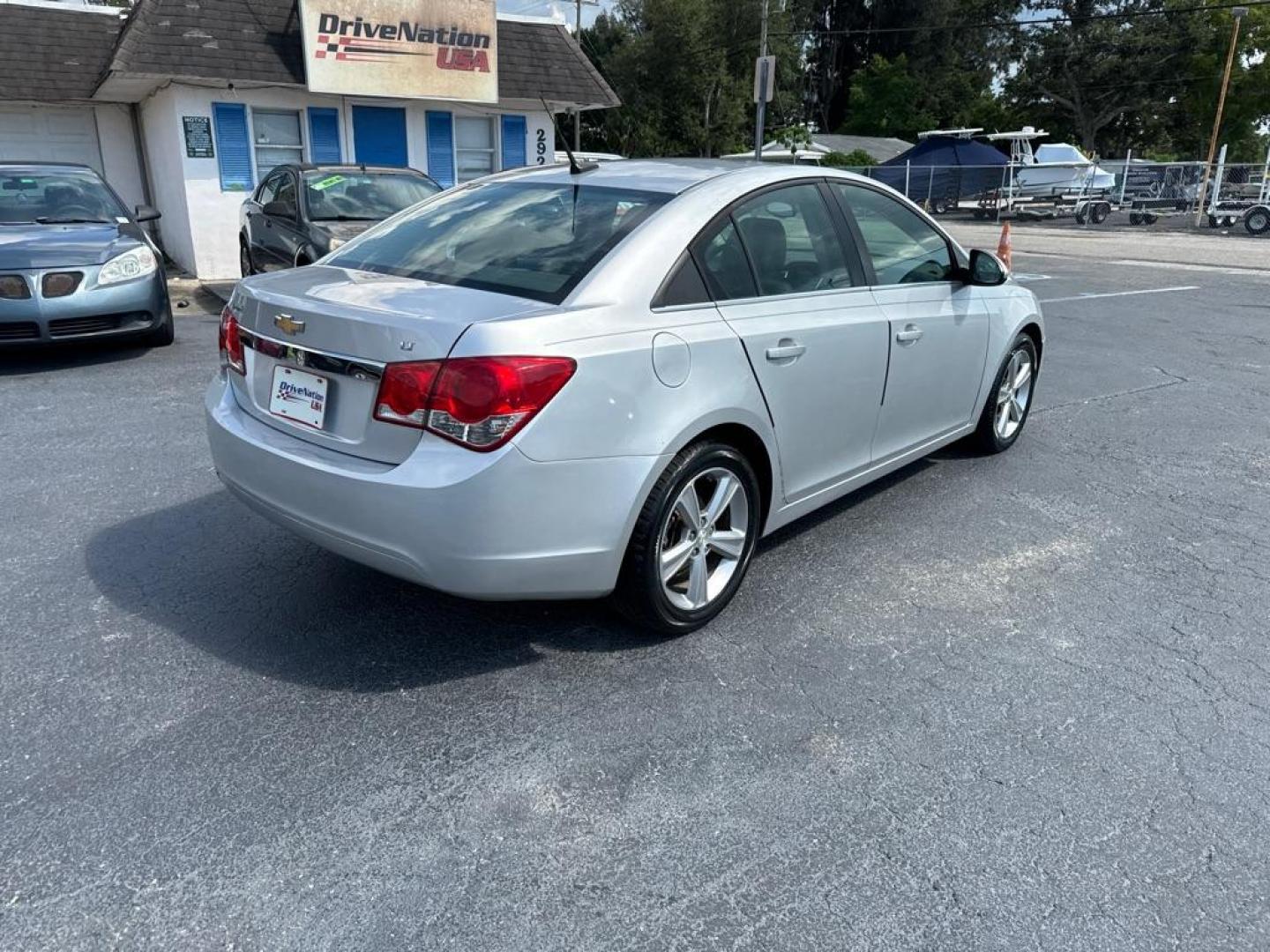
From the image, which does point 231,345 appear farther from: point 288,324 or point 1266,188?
point 1266,188

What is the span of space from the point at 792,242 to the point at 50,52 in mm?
15512

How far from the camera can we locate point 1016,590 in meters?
3.77

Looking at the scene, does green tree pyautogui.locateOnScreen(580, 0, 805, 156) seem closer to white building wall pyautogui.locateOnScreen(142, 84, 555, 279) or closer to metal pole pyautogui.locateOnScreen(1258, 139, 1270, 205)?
metal pole pyautogui.locateOnScreen(1258, 139, 1270, 205)

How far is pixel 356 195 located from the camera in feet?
31.7

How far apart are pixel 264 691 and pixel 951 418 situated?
3420mm

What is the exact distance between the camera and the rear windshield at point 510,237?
3076 millimetres

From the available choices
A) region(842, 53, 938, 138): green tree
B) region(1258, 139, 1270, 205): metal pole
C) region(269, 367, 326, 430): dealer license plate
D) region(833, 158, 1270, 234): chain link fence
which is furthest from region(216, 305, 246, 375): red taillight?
region(842, 53, 938, 138): green tree

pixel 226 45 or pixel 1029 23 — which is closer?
pixel 226 45

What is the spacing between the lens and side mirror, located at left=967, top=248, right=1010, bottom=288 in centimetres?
450

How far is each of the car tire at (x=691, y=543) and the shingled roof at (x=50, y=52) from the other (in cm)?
1495

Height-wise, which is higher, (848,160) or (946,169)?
(848,160)

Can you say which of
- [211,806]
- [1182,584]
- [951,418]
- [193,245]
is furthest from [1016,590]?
[193,245]

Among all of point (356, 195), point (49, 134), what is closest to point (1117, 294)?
point (356, 195)

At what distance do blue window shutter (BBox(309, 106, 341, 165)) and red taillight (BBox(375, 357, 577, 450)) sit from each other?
13168mm
